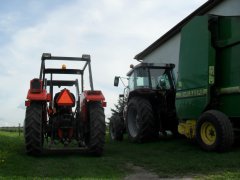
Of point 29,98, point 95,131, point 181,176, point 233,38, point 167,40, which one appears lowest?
point 181,176

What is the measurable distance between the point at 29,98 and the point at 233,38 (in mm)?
4490

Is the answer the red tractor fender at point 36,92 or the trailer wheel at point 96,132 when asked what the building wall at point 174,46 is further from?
the red tractor fender at point 36,92

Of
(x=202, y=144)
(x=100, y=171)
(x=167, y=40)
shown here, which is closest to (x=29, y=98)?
(x=100, y=171)

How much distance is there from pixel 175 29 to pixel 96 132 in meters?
12.6

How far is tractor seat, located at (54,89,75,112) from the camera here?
9.85m

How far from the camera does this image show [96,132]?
930cm

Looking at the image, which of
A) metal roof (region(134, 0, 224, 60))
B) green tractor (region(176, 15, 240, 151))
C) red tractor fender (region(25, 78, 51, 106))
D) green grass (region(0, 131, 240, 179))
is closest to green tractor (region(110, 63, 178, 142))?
green tractor (region(176, 15, 240, 151))

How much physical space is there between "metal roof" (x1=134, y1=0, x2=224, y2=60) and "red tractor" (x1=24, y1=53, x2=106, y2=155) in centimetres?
800

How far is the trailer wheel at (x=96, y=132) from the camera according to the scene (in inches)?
366

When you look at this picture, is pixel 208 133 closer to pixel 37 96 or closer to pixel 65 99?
pixel 65 99

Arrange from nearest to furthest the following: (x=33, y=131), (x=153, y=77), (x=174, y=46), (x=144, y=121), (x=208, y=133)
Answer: (x=33, y=131) < (x=208, y=133) < (x=144, y=121) < (x=153, y=77) < (x=174, y=46)

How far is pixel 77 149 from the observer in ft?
30.6

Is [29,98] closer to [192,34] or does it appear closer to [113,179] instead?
[113,179]

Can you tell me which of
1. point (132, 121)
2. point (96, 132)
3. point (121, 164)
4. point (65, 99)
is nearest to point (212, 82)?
point (96, 132)
